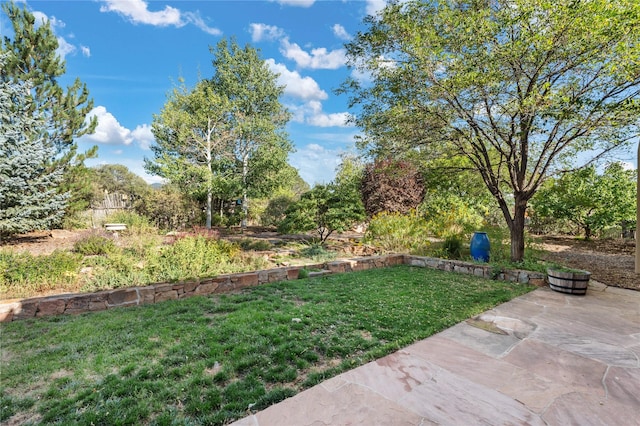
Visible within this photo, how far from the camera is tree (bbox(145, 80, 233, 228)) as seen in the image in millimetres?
12320

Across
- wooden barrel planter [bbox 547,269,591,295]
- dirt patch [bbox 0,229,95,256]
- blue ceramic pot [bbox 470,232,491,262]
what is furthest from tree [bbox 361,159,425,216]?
dirt patch [bbox 0,229,95,256]

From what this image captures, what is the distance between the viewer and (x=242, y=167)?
14.1m

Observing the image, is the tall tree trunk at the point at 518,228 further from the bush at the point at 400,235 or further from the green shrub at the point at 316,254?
the green shrub at the point at 316,254

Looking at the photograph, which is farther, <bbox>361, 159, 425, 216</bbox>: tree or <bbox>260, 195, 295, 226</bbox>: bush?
<bbox>260, 195, 295, 226</bbox>: bush

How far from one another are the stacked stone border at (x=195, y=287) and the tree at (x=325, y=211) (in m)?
1.65

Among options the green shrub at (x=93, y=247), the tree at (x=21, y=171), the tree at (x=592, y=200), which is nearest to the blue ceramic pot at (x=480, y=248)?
the tree at (x=592, y=200)

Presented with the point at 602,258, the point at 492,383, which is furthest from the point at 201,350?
the point at 602,258

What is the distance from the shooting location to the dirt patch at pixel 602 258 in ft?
17.2

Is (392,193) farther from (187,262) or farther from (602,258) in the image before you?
(187,262)

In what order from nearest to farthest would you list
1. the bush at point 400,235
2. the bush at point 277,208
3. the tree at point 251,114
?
the bush at point 400,235 → the bush at point 277,208 → the tree at point 251,114

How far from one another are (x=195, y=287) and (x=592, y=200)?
1147 centimetres

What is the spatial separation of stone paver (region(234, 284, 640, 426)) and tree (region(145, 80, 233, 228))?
11.4 meters

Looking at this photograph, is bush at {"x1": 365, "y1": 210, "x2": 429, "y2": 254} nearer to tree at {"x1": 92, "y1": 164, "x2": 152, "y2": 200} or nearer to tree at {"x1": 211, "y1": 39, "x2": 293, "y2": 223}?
tree at {"x1": 211, "y1": 39, "x2": 293, "y2": 223}

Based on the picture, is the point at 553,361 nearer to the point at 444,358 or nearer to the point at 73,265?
the point at 444,358
